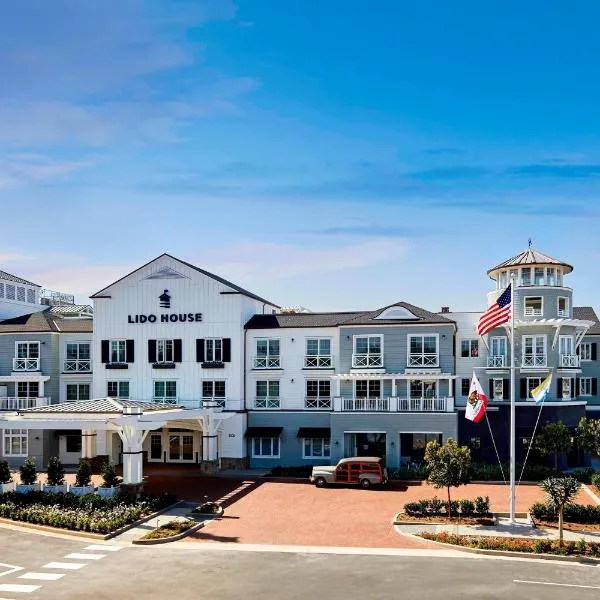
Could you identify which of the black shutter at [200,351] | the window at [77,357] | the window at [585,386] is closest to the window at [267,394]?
the black shutter at [200,351]

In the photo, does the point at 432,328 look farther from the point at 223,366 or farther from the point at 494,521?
the point at 494,521

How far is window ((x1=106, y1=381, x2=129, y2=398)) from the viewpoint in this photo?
49.2 metres

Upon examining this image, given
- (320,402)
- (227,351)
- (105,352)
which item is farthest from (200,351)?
(320,402)

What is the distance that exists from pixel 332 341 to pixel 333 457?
7.36 m

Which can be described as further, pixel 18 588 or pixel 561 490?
pixel 561 490

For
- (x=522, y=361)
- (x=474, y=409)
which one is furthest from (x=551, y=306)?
(x=474, y=409)

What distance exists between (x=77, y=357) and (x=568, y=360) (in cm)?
3234

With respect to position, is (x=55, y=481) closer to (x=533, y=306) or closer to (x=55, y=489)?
(x=55, y=489)

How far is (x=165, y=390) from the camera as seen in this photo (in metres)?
48.6

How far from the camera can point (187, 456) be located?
48906 mm

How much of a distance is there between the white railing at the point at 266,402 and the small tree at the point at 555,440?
631 inches

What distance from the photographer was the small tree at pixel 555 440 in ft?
139

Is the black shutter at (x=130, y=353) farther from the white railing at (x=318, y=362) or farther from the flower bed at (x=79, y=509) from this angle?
the flower bed at (x=79, y=509)

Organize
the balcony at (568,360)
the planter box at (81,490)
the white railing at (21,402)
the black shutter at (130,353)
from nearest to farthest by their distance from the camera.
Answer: the planter box at (81,490), the balcony at (568,360), the black shutter at (130,353), the white railing at (21,402)
